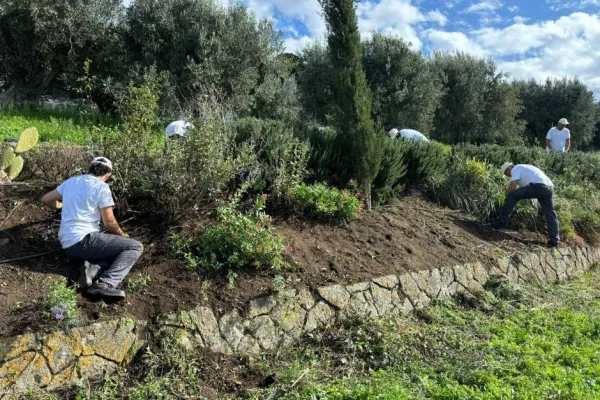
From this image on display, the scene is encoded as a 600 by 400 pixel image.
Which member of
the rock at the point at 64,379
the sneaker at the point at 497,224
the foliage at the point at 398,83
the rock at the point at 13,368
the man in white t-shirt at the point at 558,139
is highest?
the foliage at the point at 398,83

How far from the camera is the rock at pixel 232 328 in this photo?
4676 millimetres

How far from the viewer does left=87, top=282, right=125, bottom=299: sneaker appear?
4301 millimetres

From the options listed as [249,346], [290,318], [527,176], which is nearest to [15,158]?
[249,346]

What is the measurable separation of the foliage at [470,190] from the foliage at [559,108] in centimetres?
2370

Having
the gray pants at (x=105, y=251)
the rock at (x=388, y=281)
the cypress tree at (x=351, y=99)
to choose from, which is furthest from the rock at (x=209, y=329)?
the cypress tree at (x=351, y=99)

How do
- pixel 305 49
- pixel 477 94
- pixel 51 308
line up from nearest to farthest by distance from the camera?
1. pixel 51 308
2. pixel 305 49
3. pixel 477 94

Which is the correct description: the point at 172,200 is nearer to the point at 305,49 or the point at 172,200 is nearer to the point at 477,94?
the point at 305,49

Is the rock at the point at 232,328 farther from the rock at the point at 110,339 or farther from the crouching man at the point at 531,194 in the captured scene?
the crouching man at the point at 531,194

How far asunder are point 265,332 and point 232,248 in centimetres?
96

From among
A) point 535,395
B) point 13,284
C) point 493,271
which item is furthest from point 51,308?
point 493,271

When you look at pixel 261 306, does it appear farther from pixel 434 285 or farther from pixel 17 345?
pixel 434 285

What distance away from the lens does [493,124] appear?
2458cm

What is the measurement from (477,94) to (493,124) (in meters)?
1.97

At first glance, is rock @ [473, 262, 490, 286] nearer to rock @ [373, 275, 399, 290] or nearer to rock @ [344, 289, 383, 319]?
rock @ [373, 275, 399, 290]
